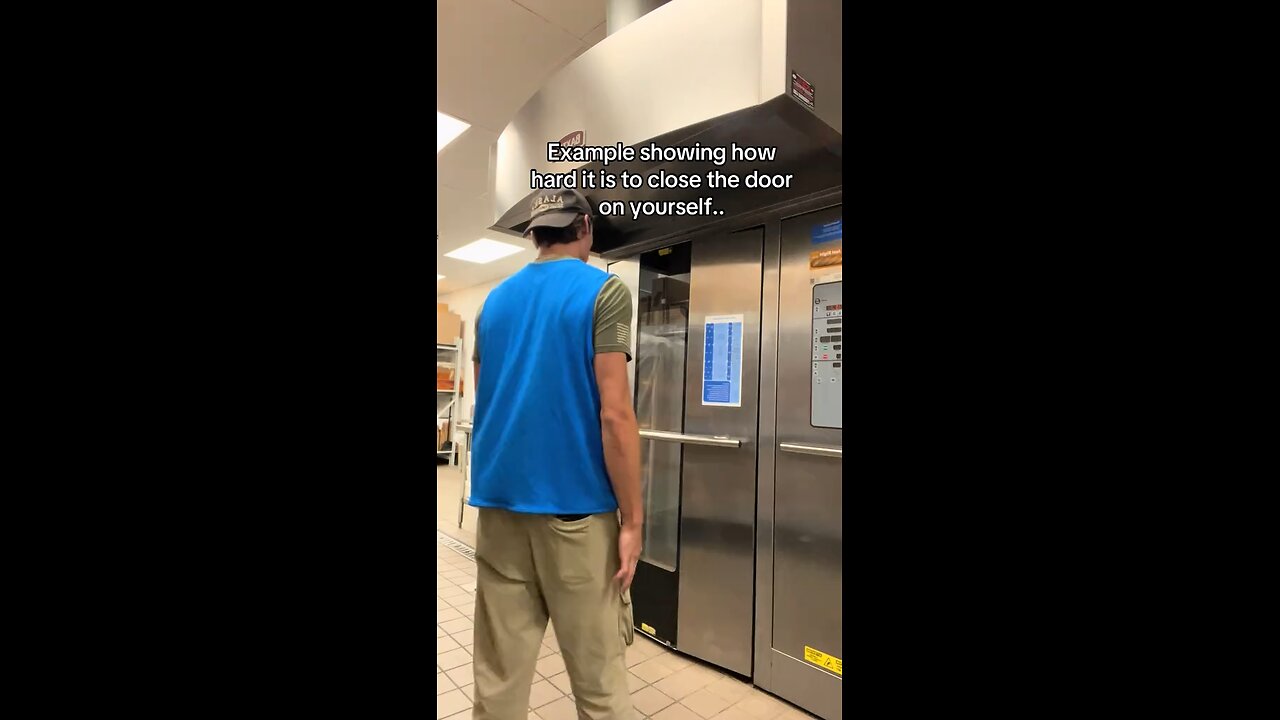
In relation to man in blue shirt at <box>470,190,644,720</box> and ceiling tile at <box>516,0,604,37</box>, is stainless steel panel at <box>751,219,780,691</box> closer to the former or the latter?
man in blue shirt at <box>470,190,644,720</box>

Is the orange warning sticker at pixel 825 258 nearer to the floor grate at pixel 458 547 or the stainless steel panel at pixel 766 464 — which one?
the stainless steel panel at pixel 766 464

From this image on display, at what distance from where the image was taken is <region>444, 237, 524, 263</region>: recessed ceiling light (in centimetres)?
540

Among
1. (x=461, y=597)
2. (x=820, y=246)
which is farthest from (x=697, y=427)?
(x=461, y=597)

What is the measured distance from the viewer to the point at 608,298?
3.64 ft

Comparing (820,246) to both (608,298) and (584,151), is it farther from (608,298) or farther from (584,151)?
(608,298)

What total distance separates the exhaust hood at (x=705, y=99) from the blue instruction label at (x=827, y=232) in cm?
12

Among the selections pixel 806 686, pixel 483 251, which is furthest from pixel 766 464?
pixel 483 251

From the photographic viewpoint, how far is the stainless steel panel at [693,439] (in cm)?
185

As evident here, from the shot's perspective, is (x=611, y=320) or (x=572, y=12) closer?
(x=611, y=320)

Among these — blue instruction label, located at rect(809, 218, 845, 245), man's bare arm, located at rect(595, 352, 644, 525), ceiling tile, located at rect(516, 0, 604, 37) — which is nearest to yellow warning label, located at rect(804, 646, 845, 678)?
man's bare arm, located at rect(595, 352, 644, 525)

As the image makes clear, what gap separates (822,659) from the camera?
160 cm

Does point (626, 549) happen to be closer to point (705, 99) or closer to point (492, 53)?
point (705, 99)

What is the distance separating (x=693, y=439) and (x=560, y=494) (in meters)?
0.97

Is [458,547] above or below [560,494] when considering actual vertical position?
below
